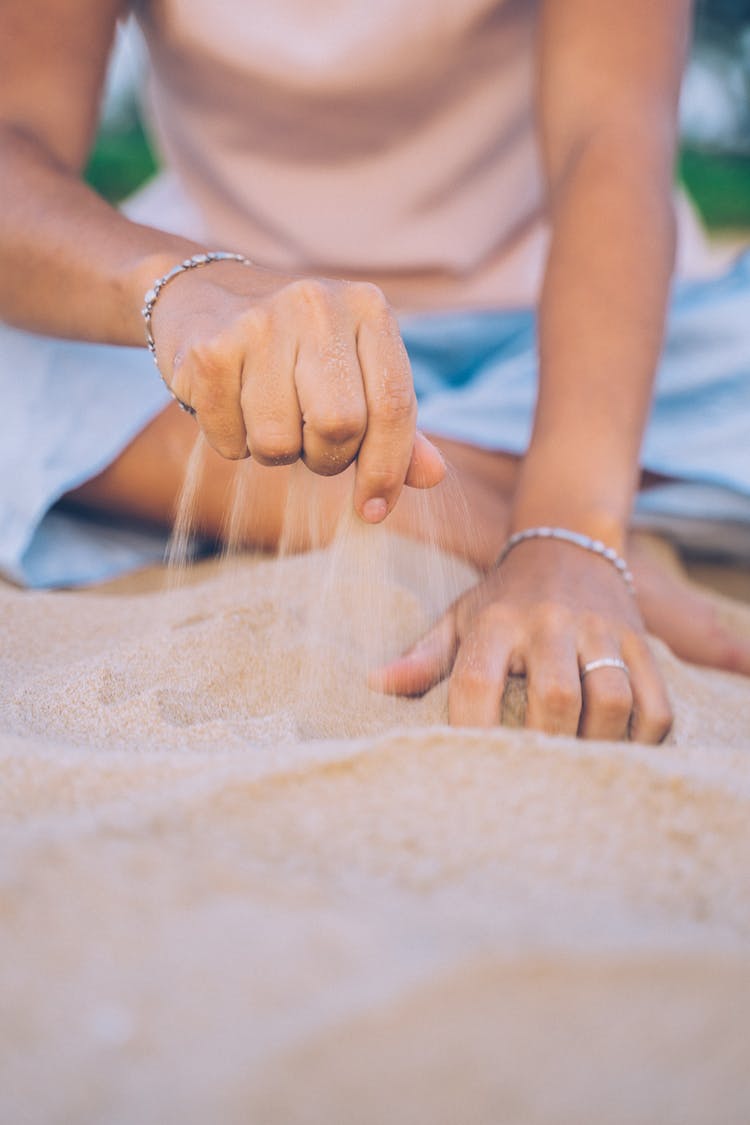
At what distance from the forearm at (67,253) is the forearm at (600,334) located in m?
0.51

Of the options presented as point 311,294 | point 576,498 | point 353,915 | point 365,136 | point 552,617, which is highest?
point 365,136

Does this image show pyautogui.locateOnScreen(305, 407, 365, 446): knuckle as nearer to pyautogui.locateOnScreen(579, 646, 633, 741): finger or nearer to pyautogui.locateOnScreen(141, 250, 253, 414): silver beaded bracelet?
pyautogui.locateOnScreen(141, 250, 253, 414): silver beaded bracelet

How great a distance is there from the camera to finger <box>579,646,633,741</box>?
90cm

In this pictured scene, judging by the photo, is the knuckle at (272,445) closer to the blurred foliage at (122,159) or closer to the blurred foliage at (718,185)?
the blurred foliage at (122,159)

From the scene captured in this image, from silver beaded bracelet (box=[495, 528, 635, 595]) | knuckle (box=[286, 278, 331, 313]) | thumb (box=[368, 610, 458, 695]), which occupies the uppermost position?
knuckle (box=[286, 278, 331, 313])

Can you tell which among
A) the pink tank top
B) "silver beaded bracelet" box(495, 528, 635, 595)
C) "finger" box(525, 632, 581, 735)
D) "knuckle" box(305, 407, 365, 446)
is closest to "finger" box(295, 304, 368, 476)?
"knuckle" box(305, 407, 365, 446)

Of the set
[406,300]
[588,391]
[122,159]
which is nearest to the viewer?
[588,391]

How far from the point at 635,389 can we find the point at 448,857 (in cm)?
80

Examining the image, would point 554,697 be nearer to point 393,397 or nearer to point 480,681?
point 480,681

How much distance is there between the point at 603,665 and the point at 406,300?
1139mm

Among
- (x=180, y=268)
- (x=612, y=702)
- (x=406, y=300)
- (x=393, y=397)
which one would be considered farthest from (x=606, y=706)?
(x=406, y=300)

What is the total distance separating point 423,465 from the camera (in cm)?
82

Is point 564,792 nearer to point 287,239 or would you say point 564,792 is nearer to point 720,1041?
point 720,1041

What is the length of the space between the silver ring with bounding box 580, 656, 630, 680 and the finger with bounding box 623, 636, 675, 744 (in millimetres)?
18
